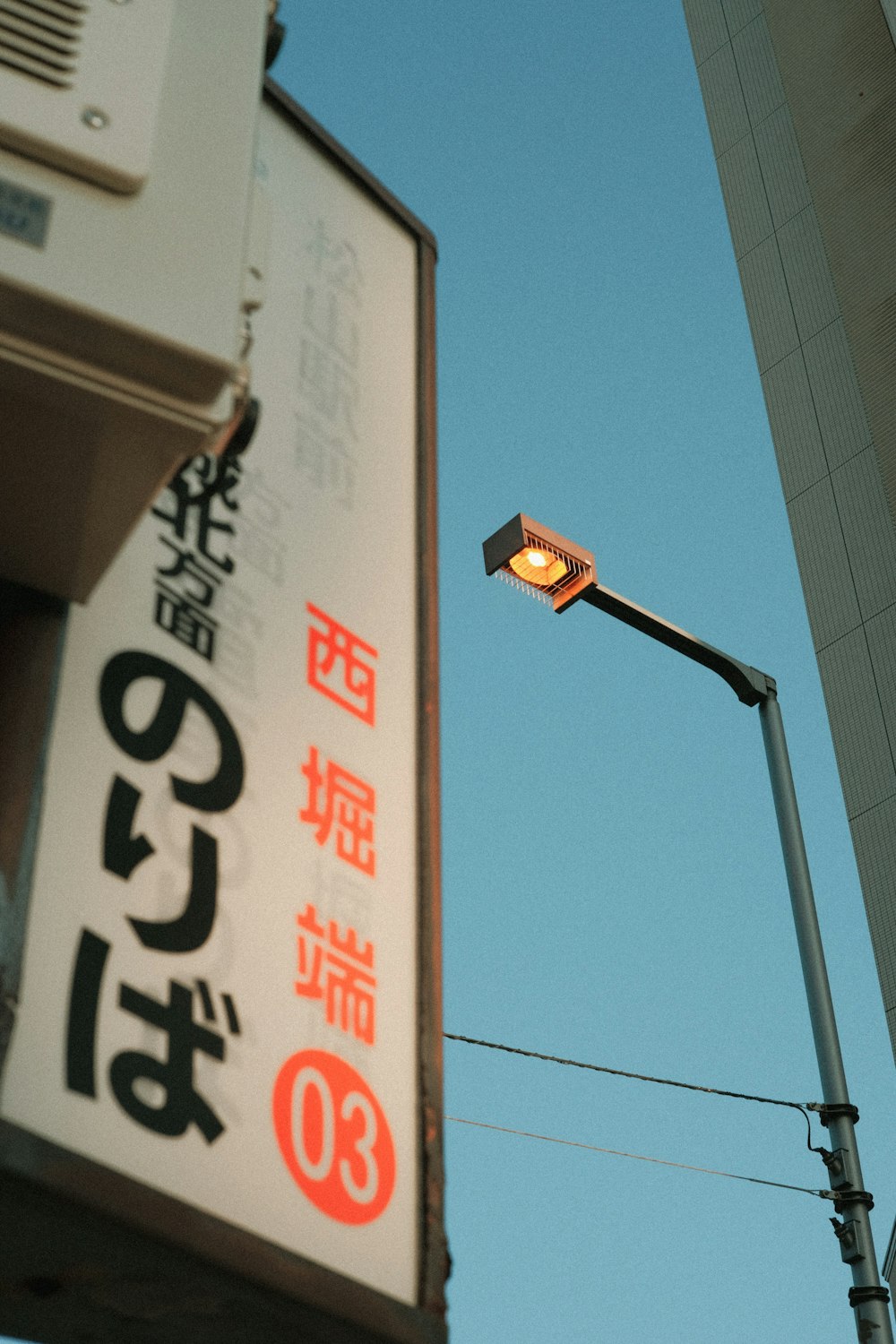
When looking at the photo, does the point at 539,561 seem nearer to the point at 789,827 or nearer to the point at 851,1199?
the point at 789,827

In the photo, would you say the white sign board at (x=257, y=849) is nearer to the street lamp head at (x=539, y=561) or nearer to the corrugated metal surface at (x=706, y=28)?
the street lamp head at (x=539, y=561)

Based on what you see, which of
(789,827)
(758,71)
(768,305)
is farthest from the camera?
(758,71)

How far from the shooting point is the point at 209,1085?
2.09 metres

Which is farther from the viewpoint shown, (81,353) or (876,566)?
(876,566)

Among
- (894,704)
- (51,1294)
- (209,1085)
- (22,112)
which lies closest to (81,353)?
(22,112)

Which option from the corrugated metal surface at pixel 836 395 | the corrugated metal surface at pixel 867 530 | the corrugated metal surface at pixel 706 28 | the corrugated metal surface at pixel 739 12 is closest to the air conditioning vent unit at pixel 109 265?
the corrugated metal surface at pixel 867 530

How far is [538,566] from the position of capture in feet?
28.4

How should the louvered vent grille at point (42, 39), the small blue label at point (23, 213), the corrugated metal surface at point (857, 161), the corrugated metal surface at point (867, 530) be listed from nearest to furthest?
the small blue label at point (23, 213) → the louvered vent grille at point (42, 39) → the corrugated metal surface at point (857, 161) → the corrugated metal surface at point (867, 530)

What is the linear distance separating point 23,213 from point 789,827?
7573mm

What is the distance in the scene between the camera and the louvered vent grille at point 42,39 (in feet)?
6.44

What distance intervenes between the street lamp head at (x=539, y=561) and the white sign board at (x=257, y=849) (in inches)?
205

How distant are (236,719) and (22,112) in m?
1.01

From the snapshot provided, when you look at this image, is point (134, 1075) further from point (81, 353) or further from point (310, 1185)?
point (81, 353)

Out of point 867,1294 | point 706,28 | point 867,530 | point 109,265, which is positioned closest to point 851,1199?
point 867,1294
